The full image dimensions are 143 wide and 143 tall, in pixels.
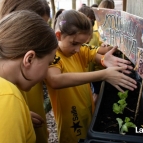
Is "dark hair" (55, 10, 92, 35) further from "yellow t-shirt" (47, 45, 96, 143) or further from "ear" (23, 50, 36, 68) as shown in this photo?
"ear" (23, 50, 36, 68)

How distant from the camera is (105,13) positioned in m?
1.30

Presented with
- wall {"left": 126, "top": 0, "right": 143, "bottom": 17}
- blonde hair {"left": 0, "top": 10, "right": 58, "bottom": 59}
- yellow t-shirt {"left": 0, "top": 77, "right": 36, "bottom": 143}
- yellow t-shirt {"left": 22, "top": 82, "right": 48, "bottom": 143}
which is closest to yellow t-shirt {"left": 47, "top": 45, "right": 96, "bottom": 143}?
yellow t-shirt {"left": 22, "top": 82, "right": 48, "bottom": 143}

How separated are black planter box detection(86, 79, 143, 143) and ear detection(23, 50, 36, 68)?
0.46 m

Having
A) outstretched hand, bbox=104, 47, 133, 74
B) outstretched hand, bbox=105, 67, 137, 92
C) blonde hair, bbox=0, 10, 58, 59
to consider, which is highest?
blonde hair, bbox=0, 10, 58, 59

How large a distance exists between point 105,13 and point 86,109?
596 mm

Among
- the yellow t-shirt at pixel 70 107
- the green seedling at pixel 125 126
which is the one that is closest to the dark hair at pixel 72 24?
the yellow t-shirt at pixel 70 107

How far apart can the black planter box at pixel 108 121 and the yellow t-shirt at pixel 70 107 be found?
0.11 meters

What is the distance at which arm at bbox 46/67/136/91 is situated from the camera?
1.12 m

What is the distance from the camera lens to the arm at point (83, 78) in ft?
3.68

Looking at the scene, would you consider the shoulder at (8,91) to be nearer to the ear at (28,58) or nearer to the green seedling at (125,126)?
the ear at (28,58)

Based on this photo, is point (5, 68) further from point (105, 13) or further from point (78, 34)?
point (105, 13)

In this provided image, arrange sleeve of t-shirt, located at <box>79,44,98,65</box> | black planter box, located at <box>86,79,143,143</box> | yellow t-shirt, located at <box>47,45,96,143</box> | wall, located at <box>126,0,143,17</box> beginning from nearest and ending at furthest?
black planter box, located at <box>86,79,143,143</box> < yellow t-shirt, located at <box>47,45,96,143</box> < sleeve of t-shirt, located at <box>79,44,98,65</box> < wall, located at <box>126,0,143,17</box>

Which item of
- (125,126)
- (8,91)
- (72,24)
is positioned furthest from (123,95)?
(8,91)

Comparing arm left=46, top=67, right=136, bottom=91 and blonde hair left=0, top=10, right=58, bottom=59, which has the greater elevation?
blonde hair left=0, top=10, right=58, bottom=59
